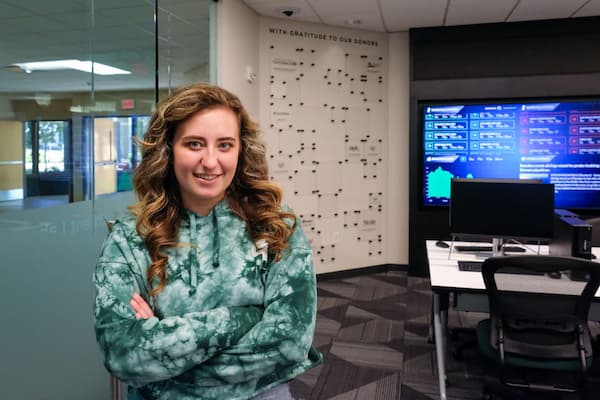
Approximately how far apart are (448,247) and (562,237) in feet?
2.36

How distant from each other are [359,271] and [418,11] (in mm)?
2727

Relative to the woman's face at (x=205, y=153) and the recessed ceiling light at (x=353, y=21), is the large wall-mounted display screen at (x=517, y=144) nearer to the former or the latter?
the recessed ceiling light at (x=353, y=21)

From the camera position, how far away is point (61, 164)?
2.12 meters

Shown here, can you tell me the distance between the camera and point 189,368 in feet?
2.95

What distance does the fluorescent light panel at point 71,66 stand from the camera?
185 centimetres

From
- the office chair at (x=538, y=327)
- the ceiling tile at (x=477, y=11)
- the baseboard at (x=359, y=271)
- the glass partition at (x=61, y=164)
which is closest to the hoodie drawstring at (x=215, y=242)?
the glass partition at (x=61, y=164)

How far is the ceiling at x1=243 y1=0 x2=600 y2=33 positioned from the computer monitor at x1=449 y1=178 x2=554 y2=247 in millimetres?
2070

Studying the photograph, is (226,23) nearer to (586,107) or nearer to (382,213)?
(382,213)

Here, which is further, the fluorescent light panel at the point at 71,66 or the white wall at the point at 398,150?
the white wall at the point at 398,150

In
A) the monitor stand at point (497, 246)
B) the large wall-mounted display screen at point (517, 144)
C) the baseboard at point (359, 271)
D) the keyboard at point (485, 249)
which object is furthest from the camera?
the baseboard at point (359, 271)

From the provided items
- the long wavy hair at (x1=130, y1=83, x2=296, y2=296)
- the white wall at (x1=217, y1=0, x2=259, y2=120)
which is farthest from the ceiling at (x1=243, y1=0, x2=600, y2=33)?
the long wavy hair at (x1=130, y1=83, x2=296, y2=296)

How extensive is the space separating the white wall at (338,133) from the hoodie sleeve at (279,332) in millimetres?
3499

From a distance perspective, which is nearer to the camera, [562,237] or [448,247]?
[562,237]

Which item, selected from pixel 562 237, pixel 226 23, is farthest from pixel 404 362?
pixel 226 23
